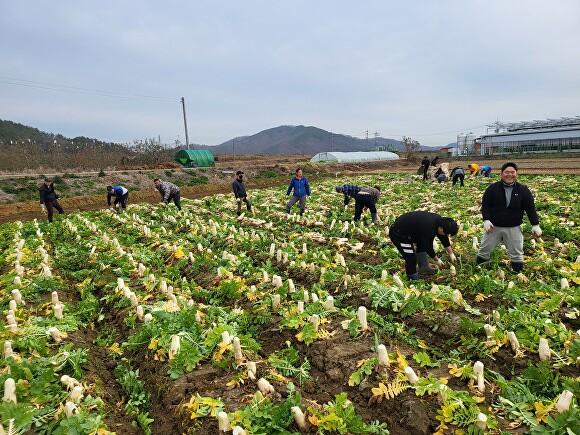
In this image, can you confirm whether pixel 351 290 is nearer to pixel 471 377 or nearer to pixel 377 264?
pixel 377 264

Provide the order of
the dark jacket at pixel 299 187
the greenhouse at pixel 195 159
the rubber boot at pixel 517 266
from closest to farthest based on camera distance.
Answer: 1. the rubber boot at pixel 517 266
2. the dark jacket at pixel 299 187
3. the greenhouse at pixel 195 159

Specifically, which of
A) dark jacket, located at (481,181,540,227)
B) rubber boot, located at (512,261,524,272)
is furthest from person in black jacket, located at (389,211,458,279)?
rubber boot, located at (512,261,524,272)

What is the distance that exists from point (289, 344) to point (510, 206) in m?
4.42

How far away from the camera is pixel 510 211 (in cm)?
595

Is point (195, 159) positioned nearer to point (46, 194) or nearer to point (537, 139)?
point (46, 194)

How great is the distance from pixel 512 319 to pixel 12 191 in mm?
24904

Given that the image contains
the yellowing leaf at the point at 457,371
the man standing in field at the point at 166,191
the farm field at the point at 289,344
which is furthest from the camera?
the man standing in field at the point at 166,191

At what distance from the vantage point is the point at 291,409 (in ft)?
9.85

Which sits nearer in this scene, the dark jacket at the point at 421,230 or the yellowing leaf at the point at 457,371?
the yellowing leaf at the point at 457,371

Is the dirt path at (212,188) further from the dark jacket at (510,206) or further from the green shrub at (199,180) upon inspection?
the dark jacket at (510,206)

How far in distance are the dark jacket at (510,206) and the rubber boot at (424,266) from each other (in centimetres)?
123

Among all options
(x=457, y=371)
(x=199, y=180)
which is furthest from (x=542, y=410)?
(x=199, y=180)

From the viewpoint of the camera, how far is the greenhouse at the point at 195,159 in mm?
34656

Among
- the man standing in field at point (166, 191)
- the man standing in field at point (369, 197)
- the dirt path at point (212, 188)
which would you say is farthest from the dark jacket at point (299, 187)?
the dirt path at point (212, 188)
